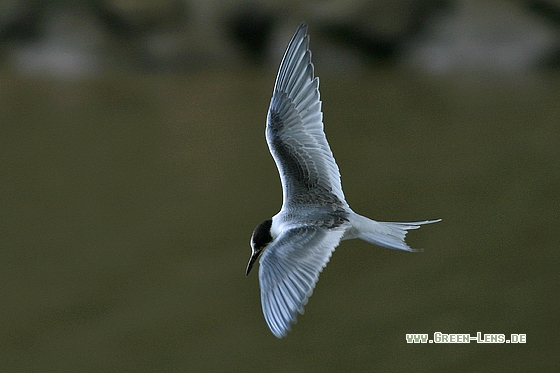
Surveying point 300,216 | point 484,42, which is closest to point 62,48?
point 484,42

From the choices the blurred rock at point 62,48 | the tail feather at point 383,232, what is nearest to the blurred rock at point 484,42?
the blurred rock at point 62,48

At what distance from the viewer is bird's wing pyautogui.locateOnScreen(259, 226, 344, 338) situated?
49.4 inches

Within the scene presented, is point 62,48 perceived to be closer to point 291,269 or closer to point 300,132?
point 300,132

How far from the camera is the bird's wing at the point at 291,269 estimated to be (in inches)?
49.4

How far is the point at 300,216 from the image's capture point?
1438mm

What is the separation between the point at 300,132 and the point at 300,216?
0.74 ft

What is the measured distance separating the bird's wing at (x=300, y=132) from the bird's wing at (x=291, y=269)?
193 mm


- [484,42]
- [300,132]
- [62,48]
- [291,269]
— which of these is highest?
[62,48]

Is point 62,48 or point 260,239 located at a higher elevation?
point 62,48

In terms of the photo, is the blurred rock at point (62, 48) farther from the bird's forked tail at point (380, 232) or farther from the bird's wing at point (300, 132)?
the bird's forked tail at point (380, 232)

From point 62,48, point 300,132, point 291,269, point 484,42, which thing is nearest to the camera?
point 291,269

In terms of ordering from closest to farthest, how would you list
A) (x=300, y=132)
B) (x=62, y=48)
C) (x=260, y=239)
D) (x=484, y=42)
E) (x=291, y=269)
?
(x=291, y=269)
(x=260, y=239)
(x=300, y=132)
(x=484, y=42)
(x=62, y=48)

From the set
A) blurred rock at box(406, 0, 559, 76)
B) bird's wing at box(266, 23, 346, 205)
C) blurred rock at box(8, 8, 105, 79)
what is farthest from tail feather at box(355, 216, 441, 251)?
blurred rock at box(8, 8, 105, 79)

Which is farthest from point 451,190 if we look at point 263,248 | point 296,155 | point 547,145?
point 263,248
